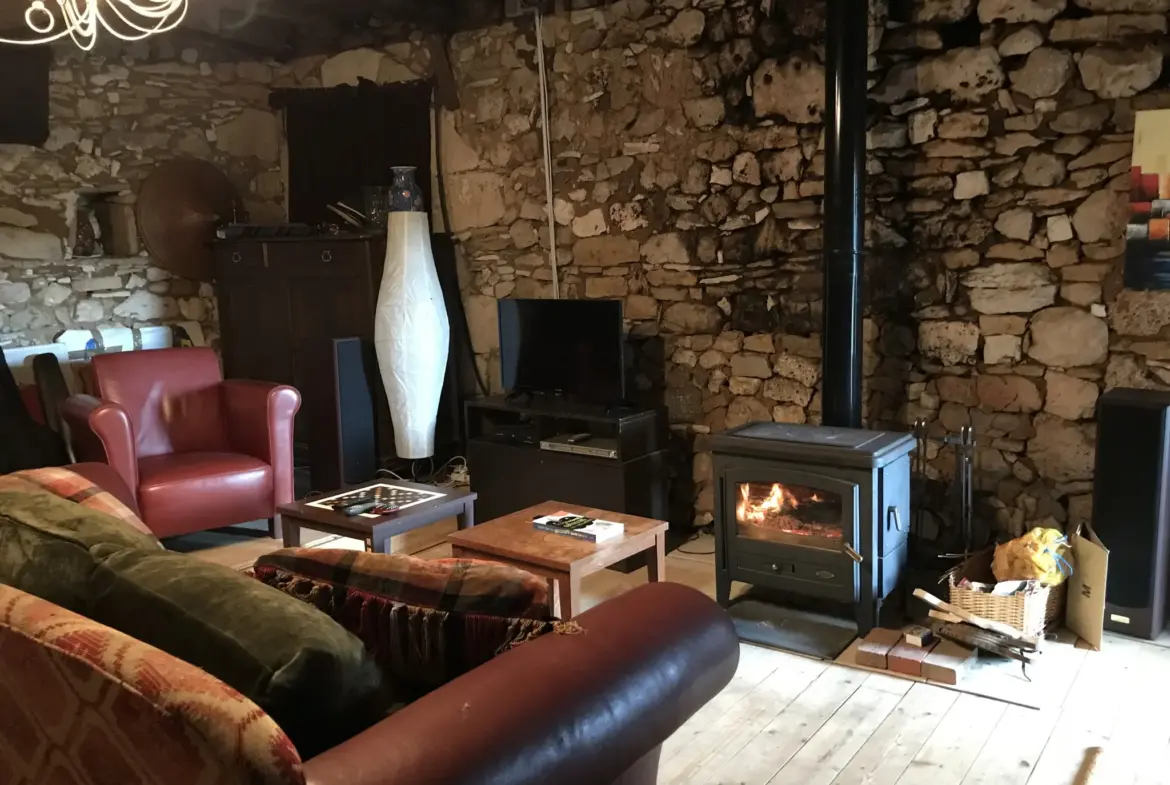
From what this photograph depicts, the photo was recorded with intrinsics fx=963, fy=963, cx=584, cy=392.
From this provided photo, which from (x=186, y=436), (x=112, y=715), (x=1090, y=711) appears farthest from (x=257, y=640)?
(x=186, y=436)

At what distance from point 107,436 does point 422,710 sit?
301 cm

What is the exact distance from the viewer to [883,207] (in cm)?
376

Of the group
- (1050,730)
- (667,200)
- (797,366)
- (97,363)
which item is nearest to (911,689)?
(1050,730)

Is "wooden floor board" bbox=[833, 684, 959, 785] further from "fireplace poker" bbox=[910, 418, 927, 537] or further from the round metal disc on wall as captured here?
the round metal disc on wall

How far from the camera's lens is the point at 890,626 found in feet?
10.6

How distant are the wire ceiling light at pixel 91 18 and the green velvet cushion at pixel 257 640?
184cm

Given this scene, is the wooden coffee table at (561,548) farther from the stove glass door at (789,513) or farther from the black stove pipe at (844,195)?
the black stove pipe at (844,195)

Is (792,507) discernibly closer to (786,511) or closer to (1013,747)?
(786,511)

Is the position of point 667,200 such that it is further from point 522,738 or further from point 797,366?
point 522,738

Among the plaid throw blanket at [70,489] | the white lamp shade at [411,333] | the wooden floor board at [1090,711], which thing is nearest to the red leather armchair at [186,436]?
the white lamp shade at [411,333]

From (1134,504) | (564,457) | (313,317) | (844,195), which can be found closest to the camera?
(1134,504)

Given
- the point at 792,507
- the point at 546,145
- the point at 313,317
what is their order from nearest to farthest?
the point at 792,507 → the point at 546,145 → the point at 313,317

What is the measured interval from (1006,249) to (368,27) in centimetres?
353

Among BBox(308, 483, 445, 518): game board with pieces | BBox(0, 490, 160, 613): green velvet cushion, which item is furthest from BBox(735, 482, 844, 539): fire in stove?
BBox(0, 490, 160, 613): green velvet cushion
